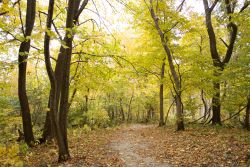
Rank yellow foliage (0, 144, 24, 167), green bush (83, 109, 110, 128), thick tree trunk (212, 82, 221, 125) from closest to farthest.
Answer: yellow foliage (0, 144, 24, 167)
thick tree trunk (212, 82, 221, 125)
green bush (83, 109, 110, 128)

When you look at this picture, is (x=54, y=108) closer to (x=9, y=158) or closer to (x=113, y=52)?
(x=9, y=158)

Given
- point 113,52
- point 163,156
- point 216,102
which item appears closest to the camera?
point 163,156

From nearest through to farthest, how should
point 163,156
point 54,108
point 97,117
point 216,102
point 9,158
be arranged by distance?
point 54,108, point 9,158, point 163,156, point 216,102, point 97,117

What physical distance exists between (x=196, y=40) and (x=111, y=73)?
1230 cm

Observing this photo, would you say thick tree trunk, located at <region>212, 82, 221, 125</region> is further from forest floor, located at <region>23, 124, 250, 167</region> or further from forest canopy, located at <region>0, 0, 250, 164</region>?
forest floor, located at <region>23, 124, 250, 167</region>

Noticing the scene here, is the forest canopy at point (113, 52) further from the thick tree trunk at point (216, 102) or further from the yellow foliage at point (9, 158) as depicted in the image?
the yellow foliage at point (9, 158)

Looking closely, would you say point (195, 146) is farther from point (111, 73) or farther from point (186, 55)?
point (186, 55)

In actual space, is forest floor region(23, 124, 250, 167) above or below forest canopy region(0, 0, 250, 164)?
below

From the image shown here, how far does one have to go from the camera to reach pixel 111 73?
920cm

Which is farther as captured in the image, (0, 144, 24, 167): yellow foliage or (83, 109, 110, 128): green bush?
(83, 109, 110, 128): green bush

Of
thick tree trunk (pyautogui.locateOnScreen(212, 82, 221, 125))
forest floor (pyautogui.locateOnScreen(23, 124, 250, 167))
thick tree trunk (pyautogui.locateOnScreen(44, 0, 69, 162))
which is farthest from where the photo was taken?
thick tree trunk (pyautogui.locateOnScreen(212, 82, 221, 125))

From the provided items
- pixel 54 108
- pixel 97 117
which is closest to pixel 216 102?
pixel 54 108

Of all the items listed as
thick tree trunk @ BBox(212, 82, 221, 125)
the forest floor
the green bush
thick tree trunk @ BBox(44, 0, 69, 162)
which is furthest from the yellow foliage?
the green bush

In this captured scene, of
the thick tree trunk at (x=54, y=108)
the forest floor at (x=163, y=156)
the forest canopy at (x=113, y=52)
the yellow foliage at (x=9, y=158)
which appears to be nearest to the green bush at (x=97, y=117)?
the forest canopy at (x=113, y=52)
